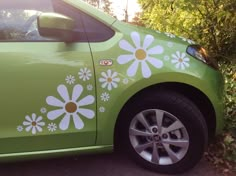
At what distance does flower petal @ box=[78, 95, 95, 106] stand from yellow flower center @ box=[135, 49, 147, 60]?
0.49m

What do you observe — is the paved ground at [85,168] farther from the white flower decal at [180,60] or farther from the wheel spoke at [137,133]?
the white flower decal at [180,60]

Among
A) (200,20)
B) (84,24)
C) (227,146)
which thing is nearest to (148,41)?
(84,24)

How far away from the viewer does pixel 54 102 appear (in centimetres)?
319

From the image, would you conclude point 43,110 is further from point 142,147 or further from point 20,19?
point 142,147

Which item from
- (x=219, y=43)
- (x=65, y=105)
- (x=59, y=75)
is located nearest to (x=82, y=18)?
(x=59, y=75)

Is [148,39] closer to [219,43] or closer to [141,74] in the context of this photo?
[141,74]

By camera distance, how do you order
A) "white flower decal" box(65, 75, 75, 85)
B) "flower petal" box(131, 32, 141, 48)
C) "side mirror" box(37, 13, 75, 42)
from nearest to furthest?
1. "side mirror" box(37, 13, 75, 42)
2. "white flower decal" box(65, 75, 75, 85)
3. "flower petal" box(131, 32, 141, 48)

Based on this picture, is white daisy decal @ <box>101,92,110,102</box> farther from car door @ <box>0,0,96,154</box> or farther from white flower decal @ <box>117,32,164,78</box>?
white flower decal @ <box>117,32,164,78</box>

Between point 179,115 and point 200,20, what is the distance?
260cm

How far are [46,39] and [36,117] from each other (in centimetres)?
61

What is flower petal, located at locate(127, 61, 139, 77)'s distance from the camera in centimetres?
324

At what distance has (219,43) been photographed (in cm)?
607

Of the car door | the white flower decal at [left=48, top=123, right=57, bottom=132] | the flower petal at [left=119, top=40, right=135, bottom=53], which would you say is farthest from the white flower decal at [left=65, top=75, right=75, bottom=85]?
the flower petal at [left=119, top=40, right=135, bottom=53]

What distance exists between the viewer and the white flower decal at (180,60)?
3.31 metres
